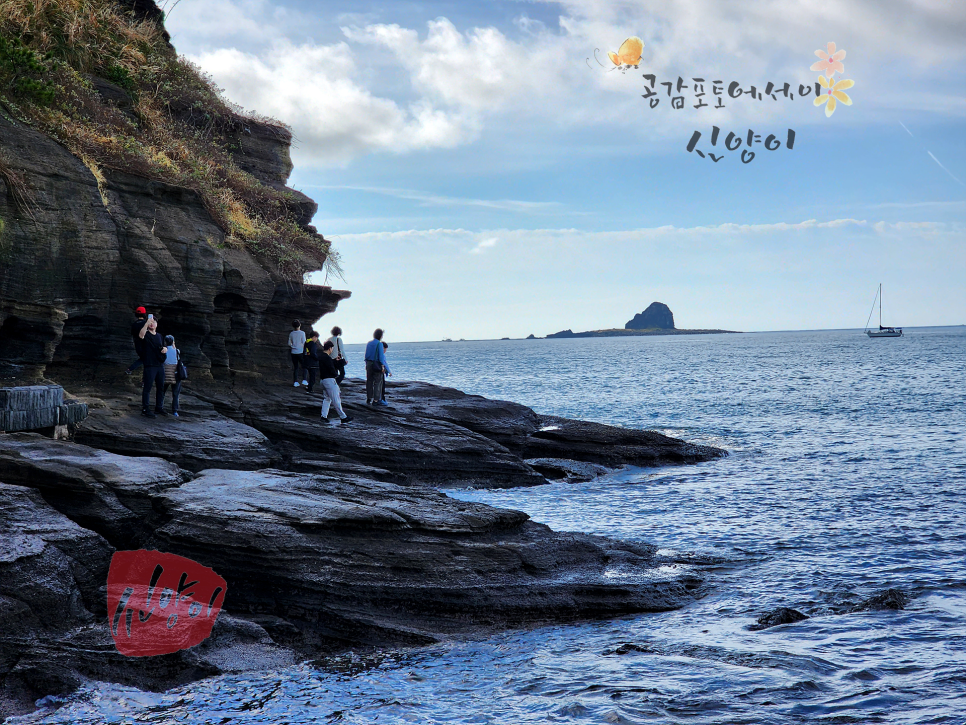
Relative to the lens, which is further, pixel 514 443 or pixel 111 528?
pixel 514 443

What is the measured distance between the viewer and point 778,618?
38.4ft

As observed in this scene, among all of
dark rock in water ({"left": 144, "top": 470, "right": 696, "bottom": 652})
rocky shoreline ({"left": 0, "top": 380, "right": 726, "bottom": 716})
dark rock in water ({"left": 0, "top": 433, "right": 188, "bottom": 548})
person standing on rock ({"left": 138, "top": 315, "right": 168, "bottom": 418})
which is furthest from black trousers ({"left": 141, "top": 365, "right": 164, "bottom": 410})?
dark rock in water ({"left": 144, "top": 470, "right": 696, "bottom": 652})

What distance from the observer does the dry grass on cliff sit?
2116cm

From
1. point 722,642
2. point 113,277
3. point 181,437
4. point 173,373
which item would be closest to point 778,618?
point 722,642

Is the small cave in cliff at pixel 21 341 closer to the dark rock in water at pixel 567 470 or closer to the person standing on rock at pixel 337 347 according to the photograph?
the person standing on rock at pixel 337 347

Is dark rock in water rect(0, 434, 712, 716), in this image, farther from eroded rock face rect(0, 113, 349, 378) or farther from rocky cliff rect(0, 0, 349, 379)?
rocky cliff rect(0, 0, 349, 379)

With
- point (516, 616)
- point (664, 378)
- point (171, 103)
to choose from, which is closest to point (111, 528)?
point (516, 616)

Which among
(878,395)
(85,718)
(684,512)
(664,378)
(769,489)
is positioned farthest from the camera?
(664,378)

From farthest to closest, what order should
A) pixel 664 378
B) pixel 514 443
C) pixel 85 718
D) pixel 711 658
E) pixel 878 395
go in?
pixel 664 378 → pixel 878 395 → pixel 514 443 → pixel 711 658 → pixel 85 718

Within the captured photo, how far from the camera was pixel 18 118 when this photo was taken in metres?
19.0

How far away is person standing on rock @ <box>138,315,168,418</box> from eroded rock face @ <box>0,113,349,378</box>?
6.52 ft

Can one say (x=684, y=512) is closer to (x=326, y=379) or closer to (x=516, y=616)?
(x=516, y=616)

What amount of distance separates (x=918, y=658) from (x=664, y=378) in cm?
6973

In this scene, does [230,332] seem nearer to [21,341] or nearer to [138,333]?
[138,333]
